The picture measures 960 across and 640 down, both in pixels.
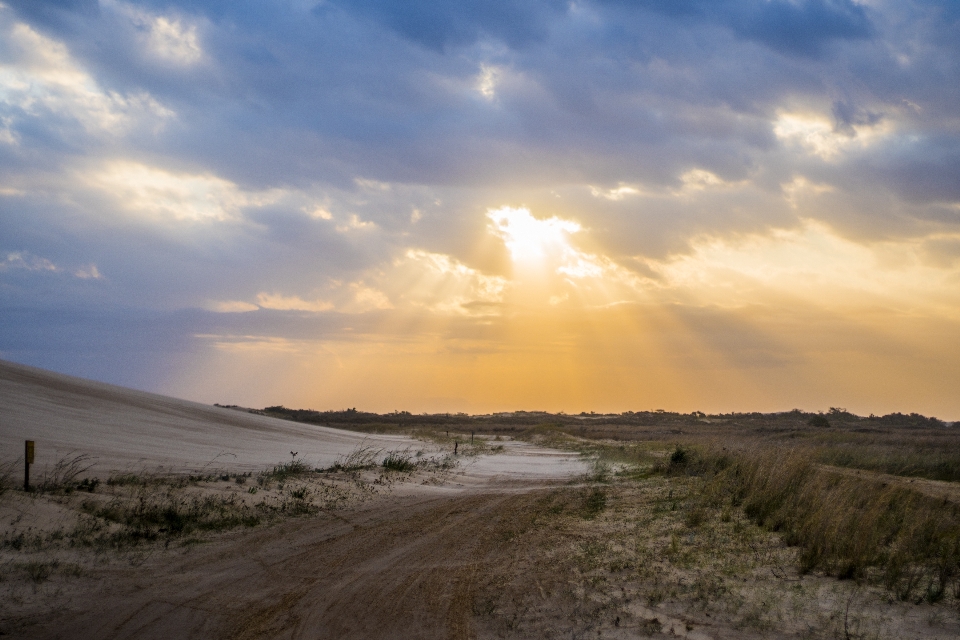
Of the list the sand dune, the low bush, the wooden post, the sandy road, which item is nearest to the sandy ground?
the sandy road

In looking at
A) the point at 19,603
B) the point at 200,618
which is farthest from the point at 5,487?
the point at 200,618

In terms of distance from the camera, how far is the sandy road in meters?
7.50

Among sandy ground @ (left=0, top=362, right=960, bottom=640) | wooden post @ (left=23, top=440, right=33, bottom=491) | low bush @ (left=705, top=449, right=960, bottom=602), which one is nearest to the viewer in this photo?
sandy ground @ (left=0, top=362, right=960, bottom=640)

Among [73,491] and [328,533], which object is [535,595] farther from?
[73,491]

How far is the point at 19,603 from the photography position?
8016 mm

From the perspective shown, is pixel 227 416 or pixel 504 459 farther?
pixel 227 416

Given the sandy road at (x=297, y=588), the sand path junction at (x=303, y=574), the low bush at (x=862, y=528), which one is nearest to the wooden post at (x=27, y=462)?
the sand path junction at (x=303, y=574)

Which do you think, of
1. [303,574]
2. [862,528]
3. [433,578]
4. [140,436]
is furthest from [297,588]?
[140,436]

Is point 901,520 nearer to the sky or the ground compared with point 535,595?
nearer to the sky

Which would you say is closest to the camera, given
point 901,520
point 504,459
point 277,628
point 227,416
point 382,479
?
point 277,628

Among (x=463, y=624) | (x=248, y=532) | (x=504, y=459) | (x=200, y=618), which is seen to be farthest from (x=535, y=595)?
(x=504, y=459)

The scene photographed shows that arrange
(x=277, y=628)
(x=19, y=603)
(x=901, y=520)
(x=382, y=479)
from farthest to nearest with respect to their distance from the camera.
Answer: (x=382, y=479), (x=901, y=520), (x=19, y=603), (x=277, y=628)

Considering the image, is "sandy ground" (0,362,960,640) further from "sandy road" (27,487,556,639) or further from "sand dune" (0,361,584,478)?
"sand dune" (0,361,584,478)

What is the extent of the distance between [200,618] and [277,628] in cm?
104
